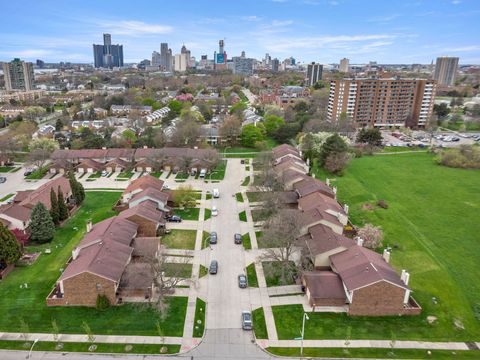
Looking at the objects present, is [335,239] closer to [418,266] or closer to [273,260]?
[273,260]

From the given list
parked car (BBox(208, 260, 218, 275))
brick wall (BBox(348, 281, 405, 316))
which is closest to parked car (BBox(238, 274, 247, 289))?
parked car (BBox(208, 260, 218, 275))

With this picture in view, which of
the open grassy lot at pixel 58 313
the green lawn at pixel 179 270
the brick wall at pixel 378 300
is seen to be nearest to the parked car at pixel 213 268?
the green lawn at pixel 179 270

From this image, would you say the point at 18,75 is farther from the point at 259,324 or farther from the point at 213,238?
the point at 259,324

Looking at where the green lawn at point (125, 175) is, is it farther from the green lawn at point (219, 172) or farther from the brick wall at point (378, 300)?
the brick wall at point (378, 300)

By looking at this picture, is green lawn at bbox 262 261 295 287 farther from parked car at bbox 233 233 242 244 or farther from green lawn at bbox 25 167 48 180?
green lawn at bbox 25 167 48 180

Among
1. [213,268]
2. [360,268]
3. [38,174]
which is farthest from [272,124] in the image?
[360,268]

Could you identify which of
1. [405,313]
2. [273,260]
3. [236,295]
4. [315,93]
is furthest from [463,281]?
[315,93]
